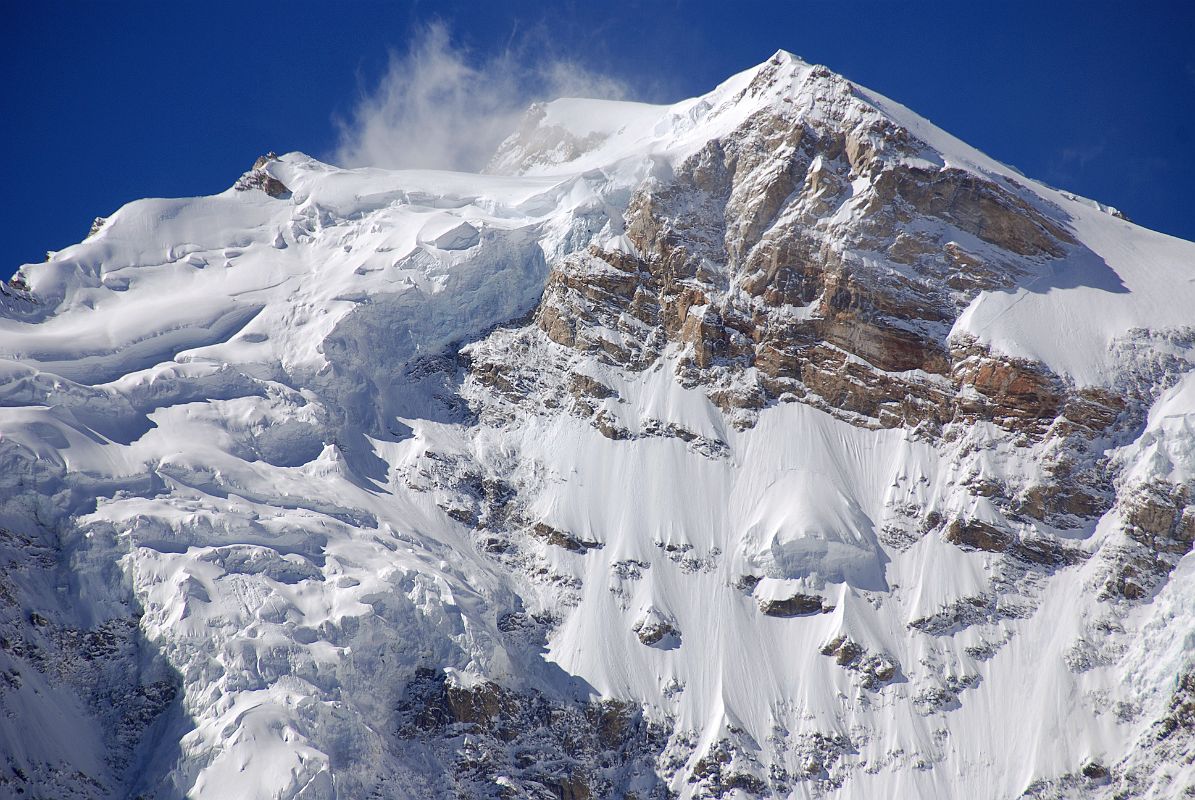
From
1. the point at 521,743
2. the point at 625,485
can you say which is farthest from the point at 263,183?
the point at 521,743

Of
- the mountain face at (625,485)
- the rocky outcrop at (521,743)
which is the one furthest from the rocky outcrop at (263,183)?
the rocky outcrop at (521,743)

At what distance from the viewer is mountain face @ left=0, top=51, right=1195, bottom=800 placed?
95.6m

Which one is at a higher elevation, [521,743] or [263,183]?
[263,183]

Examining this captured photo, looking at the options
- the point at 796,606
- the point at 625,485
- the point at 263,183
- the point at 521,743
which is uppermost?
the point at 263,183

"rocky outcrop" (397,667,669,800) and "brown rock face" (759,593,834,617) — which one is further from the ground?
"brown rock face" (759,593,834,617)

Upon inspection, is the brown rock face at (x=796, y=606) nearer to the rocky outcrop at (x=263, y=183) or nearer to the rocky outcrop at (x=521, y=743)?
the rocky outcrop at (x=521, y=743)

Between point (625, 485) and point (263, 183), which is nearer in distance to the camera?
point (625, 485)

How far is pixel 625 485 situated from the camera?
393ft

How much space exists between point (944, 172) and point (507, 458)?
58.2 metres

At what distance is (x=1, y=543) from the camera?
9525 centimetres

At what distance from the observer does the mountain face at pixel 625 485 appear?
314 feet

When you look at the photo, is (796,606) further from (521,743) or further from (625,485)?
(521,743)

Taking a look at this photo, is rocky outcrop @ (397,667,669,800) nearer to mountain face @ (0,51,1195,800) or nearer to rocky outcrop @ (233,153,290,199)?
mountain face @ (0,51,1195,800)

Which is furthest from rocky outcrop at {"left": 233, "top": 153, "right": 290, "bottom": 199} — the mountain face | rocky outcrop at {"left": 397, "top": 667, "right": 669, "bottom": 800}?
rocky outcrop at {"left": 397, "top": 667, "right": 669, "bottom": 800}
